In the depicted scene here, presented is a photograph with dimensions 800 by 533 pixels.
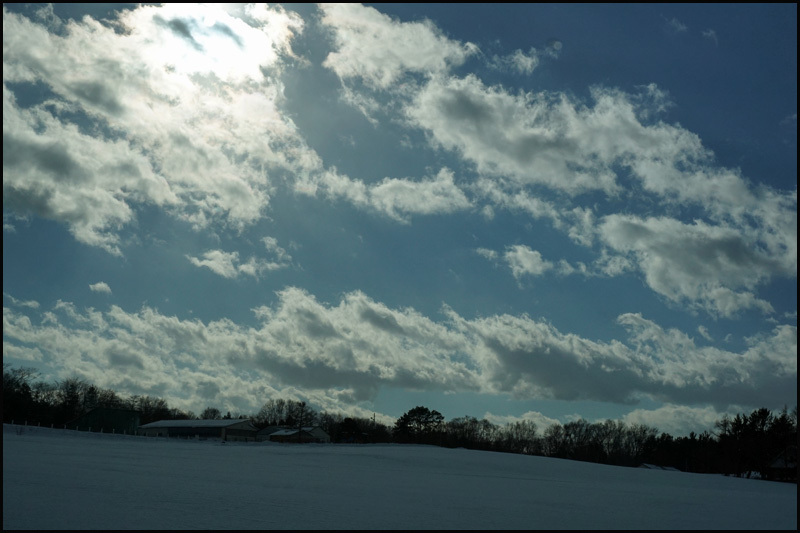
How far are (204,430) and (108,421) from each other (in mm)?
17346

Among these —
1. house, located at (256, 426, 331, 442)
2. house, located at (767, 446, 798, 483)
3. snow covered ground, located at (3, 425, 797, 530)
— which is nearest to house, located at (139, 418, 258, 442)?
house, located at (256, 426, 331, 442)

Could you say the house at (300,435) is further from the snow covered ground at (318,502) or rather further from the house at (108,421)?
the snow covered ground at (318,502)

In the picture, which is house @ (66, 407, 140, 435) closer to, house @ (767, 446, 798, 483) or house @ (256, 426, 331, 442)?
house @ (256, 426, 331, 442)

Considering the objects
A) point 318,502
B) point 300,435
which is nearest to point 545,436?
point 300,435

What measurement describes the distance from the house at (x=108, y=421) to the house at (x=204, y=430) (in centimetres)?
884

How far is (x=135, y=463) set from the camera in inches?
1123

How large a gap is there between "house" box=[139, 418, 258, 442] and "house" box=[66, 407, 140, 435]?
29.0ft

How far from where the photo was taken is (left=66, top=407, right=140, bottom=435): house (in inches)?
3925

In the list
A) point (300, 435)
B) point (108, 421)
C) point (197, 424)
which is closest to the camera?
point (108, 421)

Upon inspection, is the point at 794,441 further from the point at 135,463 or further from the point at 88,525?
the point at 88,525

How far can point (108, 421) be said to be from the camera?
331ft

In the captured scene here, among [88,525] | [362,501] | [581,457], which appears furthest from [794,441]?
[88,525]

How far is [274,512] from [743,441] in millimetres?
77253

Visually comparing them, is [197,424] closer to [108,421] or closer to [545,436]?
[108,421]
